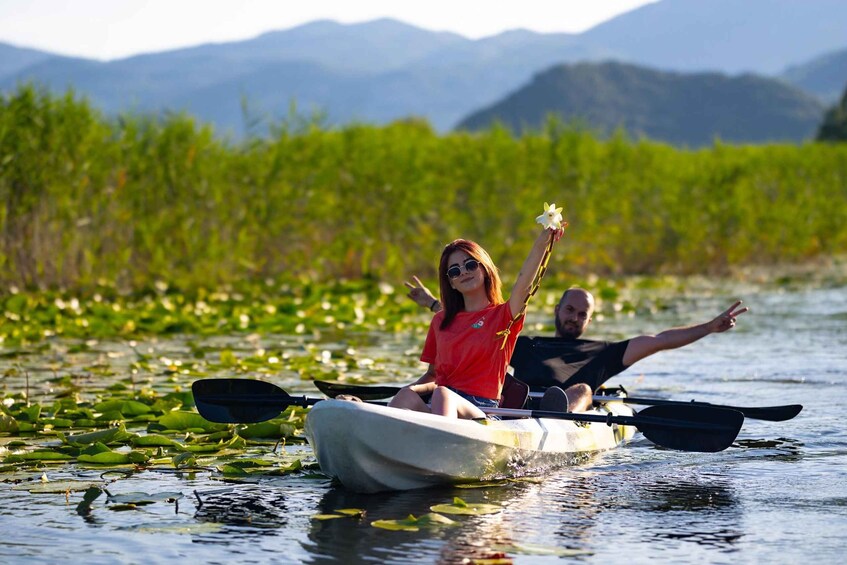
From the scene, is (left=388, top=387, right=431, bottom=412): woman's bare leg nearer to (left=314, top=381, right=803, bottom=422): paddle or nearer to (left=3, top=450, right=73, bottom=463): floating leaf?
(left=314, top=381, right=803, bottom=422): paddle

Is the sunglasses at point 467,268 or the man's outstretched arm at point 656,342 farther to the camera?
the man's outstretched arm at point 656,342

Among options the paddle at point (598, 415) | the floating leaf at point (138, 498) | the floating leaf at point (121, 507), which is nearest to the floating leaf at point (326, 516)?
the floating leaf at point (138, 498)

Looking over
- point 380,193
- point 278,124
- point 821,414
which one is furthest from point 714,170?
point 821,414

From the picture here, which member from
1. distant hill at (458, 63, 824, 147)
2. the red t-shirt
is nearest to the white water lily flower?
the red t-shirt

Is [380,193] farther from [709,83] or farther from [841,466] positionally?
[709,83]

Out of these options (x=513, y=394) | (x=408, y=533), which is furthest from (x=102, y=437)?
(x=408, y=533)

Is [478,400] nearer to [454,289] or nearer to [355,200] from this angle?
[454,289]

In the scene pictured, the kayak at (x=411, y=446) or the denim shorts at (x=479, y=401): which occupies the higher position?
the denim shorts at (x=479, y=401)

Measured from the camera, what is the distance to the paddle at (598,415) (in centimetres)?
727

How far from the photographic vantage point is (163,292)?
16125 millimetres

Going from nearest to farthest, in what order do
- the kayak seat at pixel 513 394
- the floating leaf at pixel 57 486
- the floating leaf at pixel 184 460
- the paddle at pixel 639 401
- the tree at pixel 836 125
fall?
the floating leaf at pixel 57 486 < the floating leaf at pixel 184 460 < the kayak seat at pixel 513 394 < the paddle at pixel 639 401 < the tree at pixel 836 125

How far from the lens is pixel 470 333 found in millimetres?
7078

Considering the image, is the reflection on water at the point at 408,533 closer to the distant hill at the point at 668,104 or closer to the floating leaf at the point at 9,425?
the floating leaf at the point at 9,425

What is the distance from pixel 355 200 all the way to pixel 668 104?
117 meters
